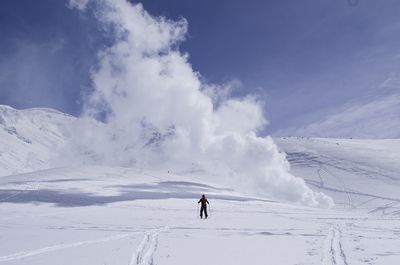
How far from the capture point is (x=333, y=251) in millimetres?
16594

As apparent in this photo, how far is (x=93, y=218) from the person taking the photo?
30688 mm

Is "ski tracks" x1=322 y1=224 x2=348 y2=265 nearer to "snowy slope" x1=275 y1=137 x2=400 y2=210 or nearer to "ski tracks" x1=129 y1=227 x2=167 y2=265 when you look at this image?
"ski tracks" x1=129 y1=227 x2=167 y2=265

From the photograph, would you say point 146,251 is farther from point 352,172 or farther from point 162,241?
point 352,172

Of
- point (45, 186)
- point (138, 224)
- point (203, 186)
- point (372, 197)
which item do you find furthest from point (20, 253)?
point (372, 197)

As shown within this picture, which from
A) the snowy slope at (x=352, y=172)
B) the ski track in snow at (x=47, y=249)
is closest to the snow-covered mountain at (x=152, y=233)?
the ski track in snow at (x=47, y=249)

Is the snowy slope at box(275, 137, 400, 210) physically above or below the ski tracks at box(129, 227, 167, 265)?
above

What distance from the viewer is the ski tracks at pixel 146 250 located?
14672 millimetres

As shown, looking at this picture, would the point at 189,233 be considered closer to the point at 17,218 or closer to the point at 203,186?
the point at 17,218

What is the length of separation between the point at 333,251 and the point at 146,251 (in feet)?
22.3

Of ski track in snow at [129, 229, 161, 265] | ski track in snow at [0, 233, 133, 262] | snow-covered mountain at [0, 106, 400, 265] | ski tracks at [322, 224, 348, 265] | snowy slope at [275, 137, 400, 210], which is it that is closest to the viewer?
ski tracks at [322, 224, 348, 265]

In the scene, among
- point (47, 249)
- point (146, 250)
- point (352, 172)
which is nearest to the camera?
point (146, 250)

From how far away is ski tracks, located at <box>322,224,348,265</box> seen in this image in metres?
14.5

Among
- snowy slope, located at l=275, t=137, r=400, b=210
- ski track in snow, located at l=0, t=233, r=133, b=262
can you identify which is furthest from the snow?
snowy slope, located at l=275, t=137, r=400, b=210

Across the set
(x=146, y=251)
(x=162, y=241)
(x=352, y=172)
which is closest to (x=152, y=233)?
(x=162, y=241)
